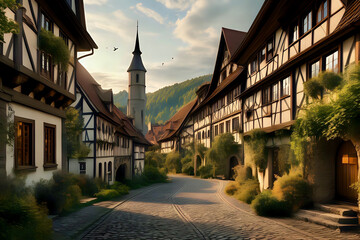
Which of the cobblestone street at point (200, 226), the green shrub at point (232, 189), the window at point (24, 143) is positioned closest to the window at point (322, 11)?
the cobblestone street at point (200, 226)

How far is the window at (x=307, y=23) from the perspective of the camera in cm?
1270

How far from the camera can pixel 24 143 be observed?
9.91m

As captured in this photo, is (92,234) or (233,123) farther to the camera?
(233,123)

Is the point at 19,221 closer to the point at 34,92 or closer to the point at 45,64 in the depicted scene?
the point at 34,92

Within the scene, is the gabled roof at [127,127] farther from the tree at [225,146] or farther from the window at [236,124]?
the window at [236,124]

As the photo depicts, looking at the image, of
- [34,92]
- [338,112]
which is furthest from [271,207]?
[34,92]

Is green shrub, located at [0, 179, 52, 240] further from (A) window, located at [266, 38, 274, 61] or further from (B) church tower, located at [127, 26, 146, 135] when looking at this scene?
(B) church tower, located at [127, 26, 146, 135]

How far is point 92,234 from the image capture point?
8.90m

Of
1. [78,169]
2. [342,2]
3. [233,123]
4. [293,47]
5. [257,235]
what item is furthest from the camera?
[233,123]

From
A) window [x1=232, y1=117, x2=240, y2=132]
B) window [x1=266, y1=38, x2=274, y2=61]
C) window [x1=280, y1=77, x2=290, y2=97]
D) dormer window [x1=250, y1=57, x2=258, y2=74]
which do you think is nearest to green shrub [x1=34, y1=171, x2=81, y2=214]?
window [x1=280, y1=77, x2=290, y2=97]

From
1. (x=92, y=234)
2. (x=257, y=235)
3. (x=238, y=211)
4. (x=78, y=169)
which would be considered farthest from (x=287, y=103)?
(x=78, y=169)

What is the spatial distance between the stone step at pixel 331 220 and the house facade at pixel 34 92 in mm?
9033

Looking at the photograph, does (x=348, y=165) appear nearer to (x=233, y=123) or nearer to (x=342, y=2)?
(x=342, y=2)

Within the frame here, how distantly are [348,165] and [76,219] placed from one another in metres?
9.62
